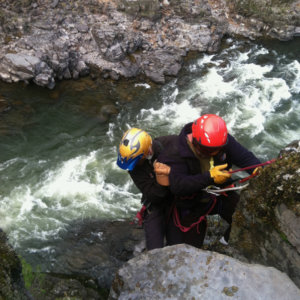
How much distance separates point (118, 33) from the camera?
13.8 meters

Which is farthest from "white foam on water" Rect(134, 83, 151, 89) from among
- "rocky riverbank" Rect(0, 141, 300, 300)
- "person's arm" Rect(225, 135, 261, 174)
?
"rocky riverbank" Rect(0, 141, 300, 300)

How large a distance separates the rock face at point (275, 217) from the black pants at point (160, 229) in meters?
1.27

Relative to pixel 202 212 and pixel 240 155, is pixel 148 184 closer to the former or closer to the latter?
pixel 202 212

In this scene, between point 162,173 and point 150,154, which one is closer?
point 162,173

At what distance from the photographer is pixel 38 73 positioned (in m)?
11.6

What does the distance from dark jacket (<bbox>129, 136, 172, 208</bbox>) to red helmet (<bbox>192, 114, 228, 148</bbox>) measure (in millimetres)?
648

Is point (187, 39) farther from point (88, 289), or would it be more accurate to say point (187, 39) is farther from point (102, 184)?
point (88, 289)

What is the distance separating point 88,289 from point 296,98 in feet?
33.0

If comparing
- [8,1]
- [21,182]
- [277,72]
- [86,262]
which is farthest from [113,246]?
[8,1]

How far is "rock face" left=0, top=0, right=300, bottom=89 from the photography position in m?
12.2

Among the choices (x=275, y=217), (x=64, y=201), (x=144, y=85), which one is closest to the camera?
(x=275, y=217)

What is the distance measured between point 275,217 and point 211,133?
110 cm

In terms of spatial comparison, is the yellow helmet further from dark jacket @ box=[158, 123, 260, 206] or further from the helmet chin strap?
dark jacket @ box=[158, 123, 260, 206]

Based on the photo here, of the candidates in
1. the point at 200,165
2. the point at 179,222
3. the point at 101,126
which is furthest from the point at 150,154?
the point at 101,126
